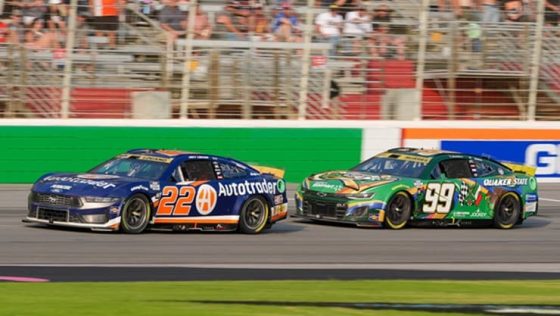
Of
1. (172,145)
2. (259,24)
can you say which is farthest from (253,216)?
(259,24)

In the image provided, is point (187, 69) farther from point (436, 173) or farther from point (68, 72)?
point (436, 173)

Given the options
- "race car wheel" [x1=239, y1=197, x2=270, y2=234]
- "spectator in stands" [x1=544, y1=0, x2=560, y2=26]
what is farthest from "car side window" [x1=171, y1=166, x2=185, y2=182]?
"spectator in stands" [x1=544, y1=0, x2=560, y2=26]

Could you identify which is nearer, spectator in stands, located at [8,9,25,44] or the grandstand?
spectator in stands, located at [8,9,25,44]

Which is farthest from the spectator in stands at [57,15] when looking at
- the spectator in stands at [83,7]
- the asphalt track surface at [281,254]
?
→ the asphalt track surface at [281,254]

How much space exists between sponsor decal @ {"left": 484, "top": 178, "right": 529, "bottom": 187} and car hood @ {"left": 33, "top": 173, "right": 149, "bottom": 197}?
5.49m

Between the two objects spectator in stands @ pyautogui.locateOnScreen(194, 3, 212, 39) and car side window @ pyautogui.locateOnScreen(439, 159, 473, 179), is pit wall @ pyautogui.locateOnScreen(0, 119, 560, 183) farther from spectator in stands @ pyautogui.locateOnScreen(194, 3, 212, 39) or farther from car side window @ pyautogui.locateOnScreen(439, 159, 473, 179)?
car side window @ pyautogui.locateOnScreen(439, 159, 473, 179)

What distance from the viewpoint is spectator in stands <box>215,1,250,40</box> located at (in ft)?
71.5

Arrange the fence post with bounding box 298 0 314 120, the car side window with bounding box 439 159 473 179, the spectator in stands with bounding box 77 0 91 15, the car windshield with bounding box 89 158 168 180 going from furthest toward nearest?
the fence post with bounding box 298 0 314 120 → the spectator in stands with bounding box 77 0 91 15 → the car side window with bounding box 439 159 473 179 → the car windshield with bounding box 89 158 168 180

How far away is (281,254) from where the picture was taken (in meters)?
13.3

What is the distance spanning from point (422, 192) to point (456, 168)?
97 centimetres

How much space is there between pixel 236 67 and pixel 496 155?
5.54 metres

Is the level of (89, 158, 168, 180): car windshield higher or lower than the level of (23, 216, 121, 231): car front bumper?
higher

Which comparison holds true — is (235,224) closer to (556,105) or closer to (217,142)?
(217,142)

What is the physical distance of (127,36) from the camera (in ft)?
68.4
